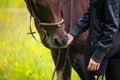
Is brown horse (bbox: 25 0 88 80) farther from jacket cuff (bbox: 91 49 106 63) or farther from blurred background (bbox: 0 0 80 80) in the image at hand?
jacket cuff (bbox: 91 49 106 63)

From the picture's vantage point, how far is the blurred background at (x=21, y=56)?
639cm

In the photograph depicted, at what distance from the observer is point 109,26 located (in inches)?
153

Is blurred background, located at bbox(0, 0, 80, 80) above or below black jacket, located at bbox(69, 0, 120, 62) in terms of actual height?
below

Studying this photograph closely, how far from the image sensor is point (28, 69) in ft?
22.9

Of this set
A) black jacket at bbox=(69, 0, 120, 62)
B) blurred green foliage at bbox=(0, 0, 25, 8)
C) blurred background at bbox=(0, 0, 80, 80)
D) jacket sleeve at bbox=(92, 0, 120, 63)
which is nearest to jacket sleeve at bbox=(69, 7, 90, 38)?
black jacket at bbox=(69, 0, 120, 62)

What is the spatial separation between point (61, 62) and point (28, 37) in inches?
205

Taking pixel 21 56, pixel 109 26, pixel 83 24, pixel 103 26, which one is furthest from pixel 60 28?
pixel 21 56

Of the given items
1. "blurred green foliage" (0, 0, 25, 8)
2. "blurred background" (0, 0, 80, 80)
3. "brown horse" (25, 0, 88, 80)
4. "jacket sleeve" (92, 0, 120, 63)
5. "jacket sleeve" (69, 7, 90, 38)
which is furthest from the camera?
"blurred green foliage" (0, 0, 25, 8)

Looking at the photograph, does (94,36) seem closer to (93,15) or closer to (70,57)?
(93,15)

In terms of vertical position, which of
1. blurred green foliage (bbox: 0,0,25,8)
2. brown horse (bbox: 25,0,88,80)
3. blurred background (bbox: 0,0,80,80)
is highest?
brown horse (bbox: 25,0,88,80)

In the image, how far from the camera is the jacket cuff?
395 centimetres

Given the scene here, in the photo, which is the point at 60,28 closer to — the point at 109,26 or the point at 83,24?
the point at 83,24

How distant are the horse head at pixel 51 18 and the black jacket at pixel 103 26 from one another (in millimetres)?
392

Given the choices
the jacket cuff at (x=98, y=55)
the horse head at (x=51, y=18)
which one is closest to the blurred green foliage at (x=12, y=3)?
the horse head at (x=51, y=18)
